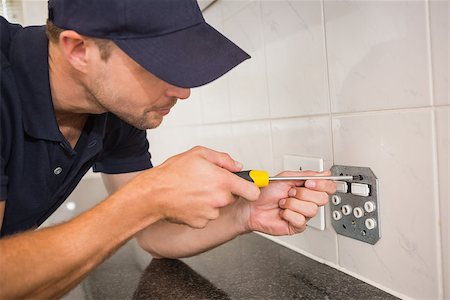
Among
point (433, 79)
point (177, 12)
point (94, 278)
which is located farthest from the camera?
point (94, 278)

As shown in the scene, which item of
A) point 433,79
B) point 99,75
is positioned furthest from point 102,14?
point 433,79

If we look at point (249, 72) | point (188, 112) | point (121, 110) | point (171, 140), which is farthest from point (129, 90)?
point (171, 140)

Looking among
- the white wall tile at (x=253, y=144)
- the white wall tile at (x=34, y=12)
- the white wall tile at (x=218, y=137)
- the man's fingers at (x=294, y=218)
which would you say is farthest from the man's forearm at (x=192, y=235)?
the white wall tile at (x=34, y=12)

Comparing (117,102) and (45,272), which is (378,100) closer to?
(117,102)

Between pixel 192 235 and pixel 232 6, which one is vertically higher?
pixel 232 6

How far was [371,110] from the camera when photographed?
0.64 m

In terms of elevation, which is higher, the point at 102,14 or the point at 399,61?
the point at 102,14

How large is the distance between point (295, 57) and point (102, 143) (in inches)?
18.2

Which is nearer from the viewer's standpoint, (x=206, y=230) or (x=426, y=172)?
(x=426, y=172)

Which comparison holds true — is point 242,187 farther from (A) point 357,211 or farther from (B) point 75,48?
(B) point 75,48

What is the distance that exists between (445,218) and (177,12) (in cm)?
51

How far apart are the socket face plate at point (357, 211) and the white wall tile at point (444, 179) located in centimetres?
11

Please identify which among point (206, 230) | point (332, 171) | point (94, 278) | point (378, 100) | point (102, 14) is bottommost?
point (94, 278)

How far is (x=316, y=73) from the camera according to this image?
76cm
